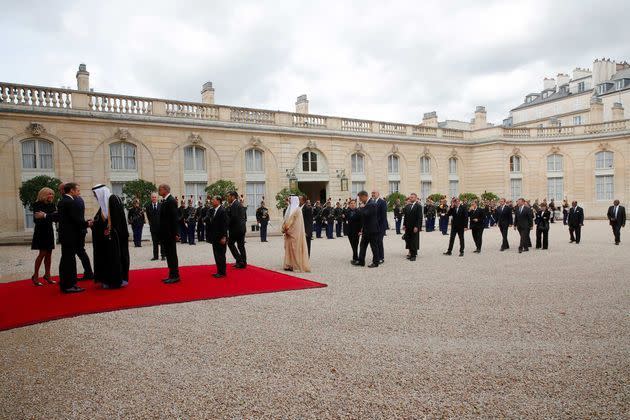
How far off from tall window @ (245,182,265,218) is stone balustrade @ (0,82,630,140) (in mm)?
3563

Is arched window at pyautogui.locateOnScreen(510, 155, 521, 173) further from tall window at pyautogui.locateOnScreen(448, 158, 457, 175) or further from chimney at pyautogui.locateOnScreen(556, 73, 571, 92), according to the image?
chimney at pyautogui.locateOnScreen(556, 73, 571, 92)

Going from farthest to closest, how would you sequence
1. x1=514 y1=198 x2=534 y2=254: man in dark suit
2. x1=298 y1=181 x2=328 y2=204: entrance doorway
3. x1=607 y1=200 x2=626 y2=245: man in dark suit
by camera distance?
1. x1=298 y1=181 x2=328 y2=204: entrance doorway
2. x1=607 y1=200 x2=626 y2=245: man in dark suit
3. x1=514 y1=198 x2=534 y2=254: man in dark suit

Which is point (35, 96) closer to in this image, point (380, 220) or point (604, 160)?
point (380, 220)

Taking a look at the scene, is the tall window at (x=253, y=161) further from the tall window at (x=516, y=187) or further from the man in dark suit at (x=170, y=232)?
the tall window at (x=516, y=187)

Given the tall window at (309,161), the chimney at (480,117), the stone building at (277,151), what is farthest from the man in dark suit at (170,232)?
the chimney at (480,117)

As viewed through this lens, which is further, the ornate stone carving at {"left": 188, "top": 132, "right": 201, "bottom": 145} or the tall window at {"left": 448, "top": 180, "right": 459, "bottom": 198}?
the tall window at {"left": 448, "top": 180, "right": 459, "bottom": 198}

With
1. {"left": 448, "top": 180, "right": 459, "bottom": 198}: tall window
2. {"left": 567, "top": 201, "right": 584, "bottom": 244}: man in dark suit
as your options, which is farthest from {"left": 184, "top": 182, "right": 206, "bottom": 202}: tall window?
{"left": 448, "top": 180, "right": 459, "bottom": 198}: tall window

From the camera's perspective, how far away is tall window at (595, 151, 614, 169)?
32781 millimetres

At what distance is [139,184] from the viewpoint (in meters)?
18.4

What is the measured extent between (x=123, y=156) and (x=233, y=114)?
6.30 m

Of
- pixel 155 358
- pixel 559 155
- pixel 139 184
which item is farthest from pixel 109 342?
pixel 559 155

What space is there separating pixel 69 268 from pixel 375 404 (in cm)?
622

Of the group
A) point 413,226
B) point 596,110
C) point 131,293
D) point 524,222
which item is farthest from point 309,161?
point 596,110

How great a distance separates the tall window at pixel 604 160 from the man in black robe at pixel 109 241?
35.6 m
